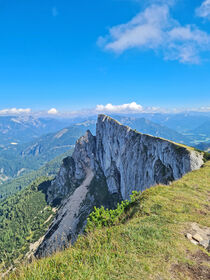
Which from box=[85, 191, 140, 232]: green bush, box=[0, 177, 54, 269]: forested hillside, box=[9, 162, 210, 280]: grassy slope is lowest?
box=[0, 177, 54, 269]: forested hillside

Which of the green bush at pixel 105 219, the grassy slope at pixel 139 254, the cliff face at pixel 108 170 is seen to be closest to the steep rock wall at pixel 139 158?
the cliff face at pixel 108 170

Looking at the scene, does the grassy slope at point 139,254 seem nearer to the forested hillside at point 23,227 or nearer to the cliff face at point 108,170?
the cliff face at point 108,170

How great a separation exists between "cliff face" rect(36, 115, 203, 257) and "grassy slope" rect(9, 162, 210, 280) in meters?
1.34

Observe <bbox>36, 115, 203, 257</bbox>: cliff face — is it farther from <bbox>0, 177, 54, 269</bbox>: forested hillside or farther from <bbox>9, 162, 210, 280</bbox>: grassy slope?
<bbox>0, 177, 54, 269</bbox>: forested hillside

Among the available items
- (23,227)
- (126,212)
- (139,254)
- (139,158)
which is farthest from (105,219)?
(23,227)

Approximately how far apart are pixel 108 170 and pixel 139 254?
431 feet

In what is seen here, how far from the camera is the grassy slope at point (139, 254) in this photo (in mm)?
6637

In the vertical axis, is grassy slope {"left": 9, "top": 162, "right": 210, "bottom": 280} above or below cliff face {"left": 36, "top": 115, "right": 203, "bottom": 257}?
above

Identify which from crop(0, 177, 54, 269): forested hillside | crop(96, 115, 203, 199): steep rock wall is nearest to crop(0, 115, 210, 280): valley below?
crop(96, 115, 203, 199): steep rock wall

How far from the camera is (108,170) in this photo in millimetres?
137375

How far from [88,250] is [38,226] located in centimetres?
17858

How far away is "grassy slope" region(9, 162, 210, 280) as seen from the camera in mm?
6637

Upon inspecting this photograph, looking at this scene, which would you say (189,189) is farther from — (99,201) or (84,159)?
(84,159)

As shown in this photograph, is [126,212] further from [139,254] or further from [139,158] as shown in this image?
[139,158]
